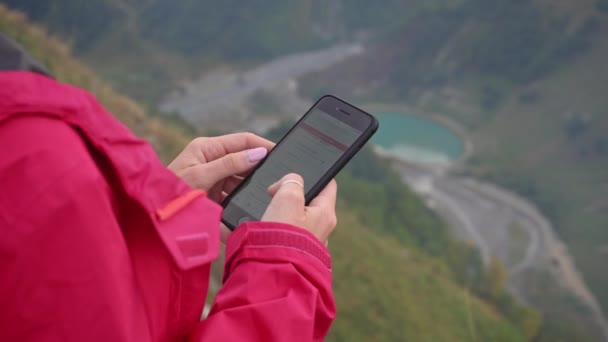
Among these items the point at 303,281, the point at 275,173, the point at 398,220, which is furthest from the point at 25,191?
the point at 398,220

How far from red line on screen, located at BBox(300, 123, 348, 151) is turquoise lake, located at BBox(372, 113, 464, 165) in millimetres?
28972

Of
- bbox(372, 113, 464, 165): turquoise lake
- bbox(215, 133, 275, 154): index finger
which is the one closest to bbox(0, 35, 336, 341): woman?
bbox(215, 133, 275, 154): index finger

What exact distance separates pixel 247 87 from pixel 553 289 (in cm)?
2002

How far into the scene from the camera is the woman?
2.95 ft

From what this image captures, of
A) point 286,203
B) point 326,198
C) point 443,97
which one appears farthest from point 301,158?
point 443,97

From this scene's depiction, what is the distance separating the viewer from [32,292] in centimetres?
91

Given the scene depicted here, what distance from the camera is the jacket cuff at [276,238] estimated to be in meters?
1.33

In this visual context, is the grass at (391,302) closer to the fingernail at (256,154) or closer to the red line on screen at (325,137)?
the red line on screen at (325,137)

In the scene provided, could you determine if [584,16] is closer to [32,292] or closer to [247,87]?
[247,87]

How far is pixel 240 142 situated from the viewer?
6.05ft

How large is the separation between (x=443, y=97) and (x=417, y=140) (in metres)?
7.82

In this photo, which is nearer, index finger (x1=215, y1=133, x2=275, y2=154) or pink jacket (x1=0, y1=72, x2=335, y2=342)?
pink jacket (x1=0, y1=72, x2=335, y2=342)

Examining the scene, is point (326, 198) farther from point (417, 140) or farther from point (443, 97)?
point (443, 97)

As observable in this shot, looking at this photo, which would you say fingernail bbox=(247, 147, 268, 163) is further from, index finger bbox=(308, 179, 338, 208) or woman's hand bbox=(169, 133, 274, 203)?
index finger bbox=(308, 179, 338, 208)
